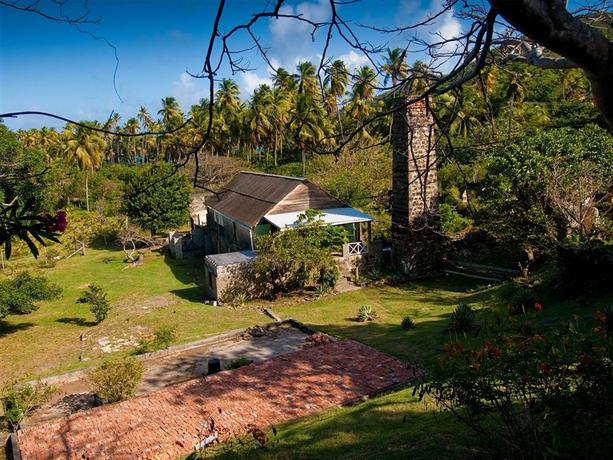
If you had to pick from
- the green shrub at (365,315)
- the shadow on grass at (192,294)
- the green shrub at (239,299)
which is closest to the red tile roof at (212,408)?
the green shrub at (365,315)

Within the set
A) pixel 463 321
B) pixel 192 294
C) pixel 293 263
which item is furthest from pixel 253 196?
pixel 463 321

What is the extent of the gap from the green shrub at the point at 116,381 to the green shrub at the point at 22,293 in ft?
29.3

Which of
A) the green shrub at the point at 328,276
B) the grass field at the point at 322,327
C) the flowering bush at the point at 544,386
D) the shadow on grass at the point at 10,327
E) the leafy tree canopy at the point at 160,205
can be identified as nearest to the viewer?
the flowering bush at the point at 544,386

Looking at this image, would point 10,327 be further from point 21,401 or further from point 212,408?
point 212,408

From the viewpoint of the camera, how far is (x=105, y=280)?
84.3ft

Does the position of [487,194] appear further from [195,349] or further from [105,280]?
[105,280]

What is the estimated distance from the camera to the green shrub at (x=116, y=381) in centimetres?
1042

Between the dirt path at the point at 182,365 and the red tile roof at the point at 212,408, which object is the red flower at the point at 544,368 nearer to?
the red tile roof at the point at 212,408

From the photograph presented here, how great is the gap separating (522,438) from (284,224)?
1778 centimetres

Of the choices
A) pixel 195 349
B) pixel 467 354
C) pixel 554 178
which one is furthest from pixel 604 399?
pixel 554 178

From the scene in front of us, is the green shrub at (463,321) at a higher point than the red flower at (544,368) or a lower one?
lower

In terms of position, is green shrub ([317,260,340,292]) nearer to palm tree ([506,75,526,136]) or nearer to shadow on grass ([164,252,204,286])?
shadow on grass ([164,252,204,286])

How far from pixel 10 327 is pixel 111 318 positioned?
3.77m

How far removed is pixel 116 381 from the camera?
413 inches
